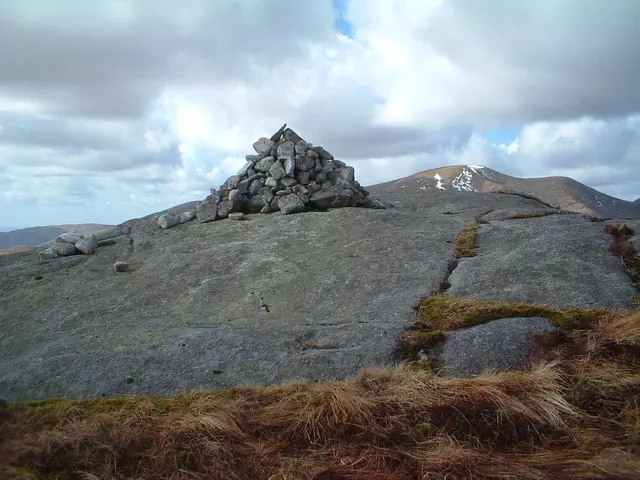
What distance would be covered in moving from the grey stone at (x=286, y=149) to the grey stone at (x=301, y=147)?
0.22 m

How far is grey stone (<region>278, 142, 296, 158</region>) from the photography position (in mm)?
24969

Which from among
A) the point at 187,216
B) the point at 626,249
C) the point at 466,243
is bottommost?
the point at 626,249

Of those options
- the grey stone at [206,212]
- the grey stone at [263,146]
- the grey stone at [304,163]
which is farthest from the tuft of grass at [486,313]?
the grey stone at [263,146]

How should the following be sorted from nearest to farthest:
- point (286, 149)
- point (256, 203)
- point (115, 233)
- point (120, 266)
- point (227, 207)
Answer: point (120, 266) < point (115, 233) < point (227, 207) < point (256, 203) < point (286, 149)

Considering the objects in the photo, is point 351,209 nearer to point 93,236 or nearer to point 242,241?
point 242,241

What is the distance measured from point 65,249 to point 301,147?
1218 centimetres

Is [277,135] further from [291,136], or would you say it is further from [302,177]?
[302,177]

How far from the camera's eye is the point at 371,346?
952 centimetres

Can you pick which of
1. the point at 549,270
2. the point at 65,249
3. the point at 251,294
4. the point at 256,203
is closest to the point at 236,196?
the point at 256,203

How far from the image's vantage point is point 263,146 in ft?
85.7

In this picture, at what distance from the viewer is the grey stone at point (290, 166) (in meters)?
24.3

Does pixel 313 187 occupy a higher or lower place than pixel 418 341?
higher

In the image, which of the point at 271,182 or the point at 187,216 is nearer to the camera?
the point at 187,216

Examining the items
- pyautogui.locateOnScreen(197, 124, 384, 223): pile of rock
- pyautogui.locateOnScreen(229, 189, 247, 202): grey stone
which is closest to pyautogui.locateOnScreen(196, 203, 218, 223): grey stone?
pyautogui.locateOnScreen(197, 124, 384, 223): pile of rock
